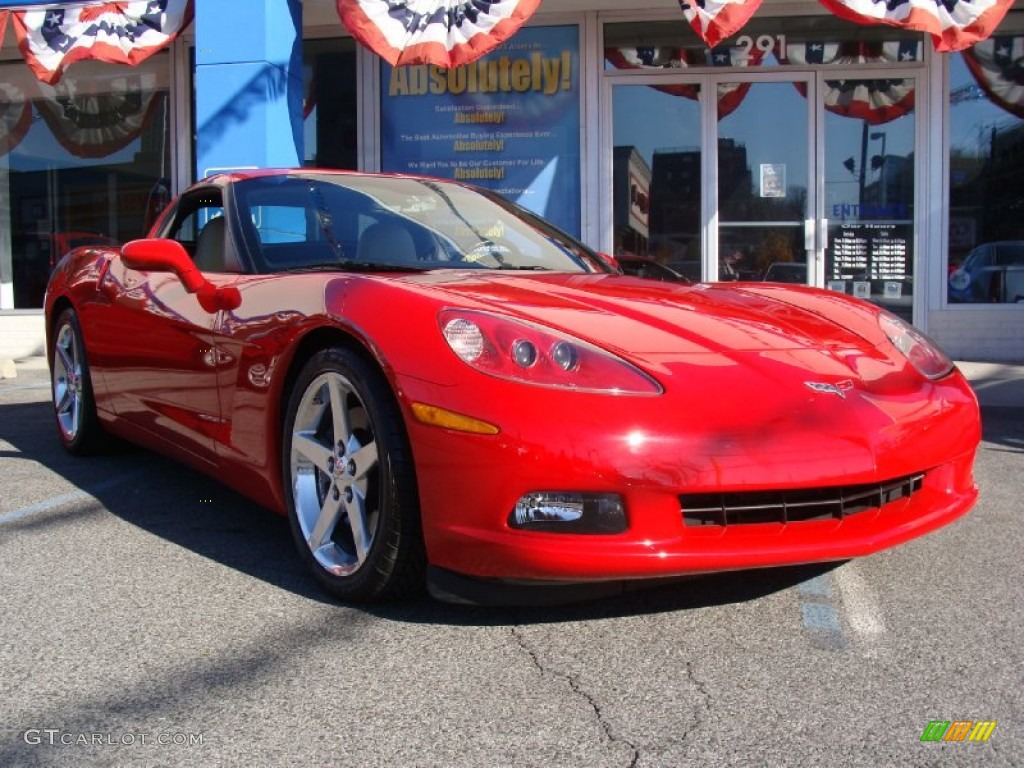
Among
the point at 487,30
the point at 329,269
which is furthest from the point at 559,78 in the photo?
the point at 329,269

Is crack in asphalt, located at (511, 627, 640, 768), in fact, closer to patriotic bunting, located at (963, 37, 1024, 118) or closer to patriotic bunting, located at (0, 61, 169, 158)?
patriotic bunting, located at (963, 37, 1024, 118)

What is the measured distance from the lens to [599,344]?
2.49 metres

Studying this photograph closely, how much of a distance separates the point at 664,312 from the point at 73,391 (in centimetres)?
323

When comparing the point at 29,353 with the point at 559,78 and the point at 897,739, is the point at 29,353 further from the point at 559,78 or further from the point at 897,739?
the point at 897,739

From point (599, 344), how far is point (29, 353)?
9.74 m

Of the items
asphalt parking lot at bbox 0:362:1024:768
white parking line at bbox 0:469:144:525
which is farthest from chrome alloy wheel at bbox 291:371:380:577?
white parking line at bbox 0:469:144:525

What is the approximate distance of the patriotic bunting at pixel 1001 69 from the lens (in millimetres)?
9344

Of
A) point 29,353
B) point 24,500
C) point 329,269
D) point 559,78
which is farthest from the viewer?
point 29,353

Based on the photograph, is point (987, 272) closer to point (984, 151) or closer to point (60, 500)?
point (984, 151)

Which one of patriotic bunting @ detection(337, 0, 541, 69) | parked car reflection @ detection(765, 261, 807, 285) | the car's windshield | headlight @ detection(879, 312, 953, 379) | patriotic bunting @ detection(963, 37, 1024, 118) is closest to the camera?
headlight @ detection(879, 312, 953, 379)

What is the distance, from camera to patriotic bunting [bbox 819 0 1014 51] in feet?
24.0

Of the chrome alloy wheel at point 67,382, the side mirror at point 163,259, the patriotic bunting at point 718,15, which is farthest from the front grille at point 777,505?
the patriotic bunting at point 718,15

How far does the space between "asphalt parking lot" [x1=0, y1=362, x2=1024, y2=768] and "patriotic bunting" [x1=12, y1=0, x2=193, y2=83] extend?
664 centimetres

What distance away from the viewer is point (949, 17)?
736 centimetres
